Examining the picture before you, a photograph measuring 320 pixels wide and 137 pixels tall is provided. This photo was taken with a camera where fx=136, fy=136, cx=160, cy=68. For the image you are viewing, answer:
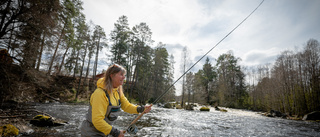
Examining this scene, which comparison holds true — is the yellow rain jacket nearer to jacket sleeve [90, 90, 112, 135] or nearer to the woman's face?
jacket sleeve [90, 90, 112, 135]

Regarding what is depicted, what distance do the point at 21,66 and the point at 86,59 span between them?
54.1 feet

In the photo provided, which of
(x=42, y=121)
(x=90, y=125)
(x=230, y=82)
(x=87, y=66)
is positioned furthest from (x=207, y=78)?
(x=90, y=125)

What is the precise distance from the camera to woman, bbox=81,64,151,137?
183 cm

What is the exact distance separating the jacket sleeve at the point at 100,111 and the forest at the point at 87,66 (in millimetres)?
7877

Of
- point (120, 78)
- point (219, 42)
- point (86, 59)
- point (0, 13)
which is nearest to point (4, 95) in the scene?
point (0, 13)

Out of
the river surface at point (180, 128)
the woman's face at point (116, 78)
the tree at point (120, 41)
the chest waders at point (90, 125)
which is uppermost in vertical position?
the tree at point (120, 41)

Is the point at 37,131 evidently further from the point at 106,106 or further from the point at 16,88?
the point at 106,106

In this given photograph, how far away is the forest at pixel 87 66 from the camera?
7.11m

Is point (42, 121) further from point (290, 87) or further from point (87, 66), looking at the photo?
point (290, 87)

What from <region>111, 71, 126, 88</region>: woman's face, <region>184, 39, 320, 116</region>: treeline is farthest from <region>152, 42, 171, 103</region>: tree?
<region>111, 71, 126, 88</region>: woman's face

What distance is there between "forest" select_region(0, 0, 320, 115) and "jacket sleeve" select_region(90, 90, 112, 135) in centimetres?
788

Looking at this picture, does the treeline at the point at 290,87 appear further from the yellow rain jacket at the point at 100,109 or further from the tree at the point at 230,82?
the yellow rain jacket at the point at 100,109

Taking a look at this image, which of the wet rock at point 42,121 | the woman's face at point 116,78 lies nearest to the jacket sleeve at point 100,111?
the woman's face at point 116,78

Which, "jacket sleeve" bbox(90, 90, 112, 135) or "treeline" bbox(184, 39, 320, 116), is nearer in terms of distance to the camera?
"jacket sleeve" bbox(90, 90, 112, 135)
